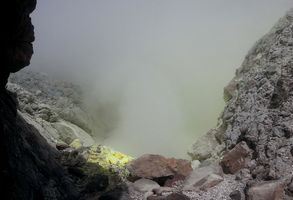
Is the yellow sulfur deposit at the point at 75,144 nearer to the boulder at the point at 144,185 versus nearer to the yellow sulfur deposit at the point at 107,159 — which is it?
the yellow sulfur deposit at the point at 107,159

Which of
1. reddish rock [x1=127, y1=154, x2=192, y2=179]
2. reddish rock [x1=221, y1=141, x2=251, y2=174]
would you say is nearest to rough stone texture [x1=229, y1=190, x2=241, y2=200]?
reddish rock [x1=221, y1=141, x2=251, y2=174]

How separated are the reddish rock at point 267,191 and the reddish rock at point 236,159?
4.83ft

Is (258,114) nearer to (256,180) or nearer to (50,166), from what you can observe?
(256,180)

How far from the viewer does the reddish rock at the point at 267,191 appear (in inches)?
329

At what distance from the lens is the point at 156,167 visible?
36.1 ft

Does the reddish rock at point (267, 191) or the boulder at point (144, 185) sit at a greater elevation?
the boulder at point (144, 185)

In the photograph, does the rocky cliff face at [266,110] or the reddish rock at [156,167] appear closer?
the rocky cliff face at [266,110]

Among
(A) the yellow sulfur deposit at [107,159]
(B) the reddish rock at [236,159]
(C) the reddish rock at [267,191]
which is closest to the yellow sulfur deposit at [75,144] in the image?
(A) the yellow sulfur deposit at [107,159]

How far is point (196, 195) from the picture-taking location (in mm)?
9438

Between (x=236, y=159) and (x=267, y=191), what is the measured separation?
2.03 metres

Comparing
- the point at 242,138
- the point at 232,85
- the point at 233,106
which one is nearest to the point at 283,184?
the point at 242,138

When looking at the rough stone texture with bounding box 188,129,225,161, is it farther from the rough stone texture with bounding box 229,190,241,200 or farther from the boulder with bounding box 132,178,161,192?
the rough stone texture with bounding box 229,190,241,200

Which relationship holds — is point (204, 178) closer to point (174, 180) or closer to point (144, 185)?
point (174, 180)

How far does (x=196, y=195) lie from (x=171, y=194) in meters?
0.62
